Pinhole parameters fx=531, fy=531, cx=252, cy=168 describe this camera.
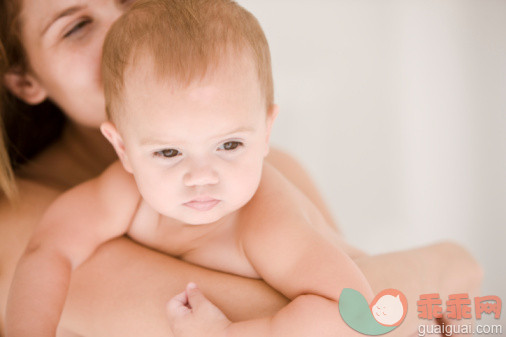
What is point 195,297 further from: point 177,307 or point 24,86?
point 24,86

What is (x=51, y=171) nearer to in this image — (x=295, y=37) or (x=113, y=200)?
(x=113, y=200)

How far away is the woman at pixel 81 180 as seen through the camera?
2.87ft

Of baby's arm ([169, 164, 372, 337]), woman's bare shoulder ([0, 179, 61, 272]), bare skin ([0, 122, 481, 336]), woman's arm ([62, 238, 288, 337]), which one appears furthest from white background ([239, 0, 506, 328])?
woman's bare shoulder ([0, 179, 61, 272])

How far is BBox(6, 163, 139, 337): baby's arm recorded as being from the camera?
2.79ft

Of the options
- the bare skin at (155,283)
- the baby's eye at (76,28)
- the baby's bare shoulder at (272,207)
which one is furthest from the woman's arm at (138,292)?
the baby's eye at (76,28)

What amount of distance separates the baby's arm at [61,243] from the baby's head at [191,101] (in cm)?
11

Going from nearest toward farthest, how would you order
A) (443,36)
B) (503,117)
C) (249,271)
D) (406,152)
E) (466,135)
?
(249,271), (503,117), (466,135), (443,36), (406,152)

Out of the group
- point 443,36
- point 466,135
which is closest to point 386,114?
point 443,36

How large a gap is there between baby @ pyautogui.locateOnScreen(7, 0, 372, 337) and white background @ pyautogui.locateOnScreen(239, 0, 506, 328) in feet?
1.20

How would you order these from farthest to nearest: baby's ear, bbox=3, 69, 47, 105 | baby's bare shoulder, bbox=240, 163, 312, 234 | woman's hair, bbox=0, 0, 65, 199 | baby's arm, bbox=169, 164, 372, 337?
baby's ear, bbox=3, 69, 47, 105
woman's hair, bbox=0, 0, 65, 199
baby's bare shoulder, bbox=240, 163, 312, 234
baby's arm, bbox=169, 164, 372, 337

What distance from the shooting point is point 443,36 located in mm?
1509

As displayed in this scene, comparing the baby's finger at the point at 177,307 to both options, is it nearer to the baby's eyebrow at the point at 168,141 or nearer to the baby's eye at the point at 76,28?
the baby's eyebrow at the point at 168,141

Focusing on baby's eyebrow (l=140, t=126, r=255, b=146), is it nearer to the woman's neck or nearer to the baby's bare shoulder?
the baby's bare shoulder

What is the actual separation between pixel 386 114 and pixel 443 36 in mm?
337
